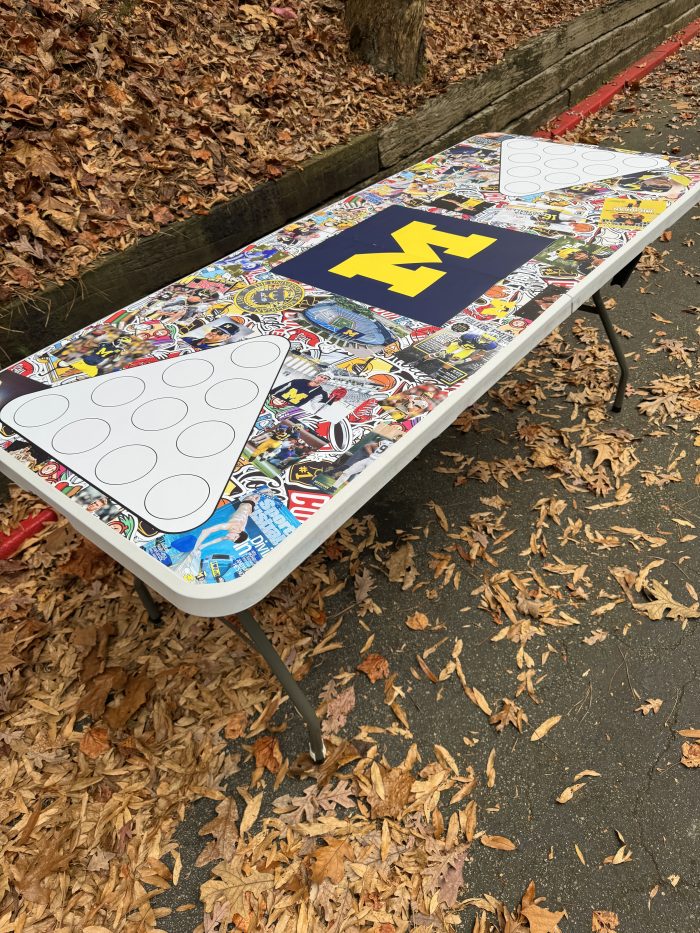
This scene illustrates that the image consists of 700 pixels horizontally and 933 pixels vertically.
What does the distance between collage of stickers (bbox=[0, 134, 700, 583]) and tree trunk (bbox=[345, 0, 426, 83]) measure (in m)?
2.53

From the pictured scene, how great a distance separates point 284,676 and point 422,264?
5.69 feet

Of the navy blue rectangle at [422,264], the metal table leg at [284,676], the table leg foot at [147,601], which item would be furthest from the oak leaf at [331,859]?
the navy blue rectangle at [422,264]

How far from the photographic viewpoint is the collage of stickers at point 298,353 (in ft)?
5.07

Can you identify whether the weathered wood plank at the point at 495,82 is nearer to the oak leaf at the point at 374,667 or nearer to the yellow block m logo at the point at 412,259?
the yellow block m logo at the point at 412,259

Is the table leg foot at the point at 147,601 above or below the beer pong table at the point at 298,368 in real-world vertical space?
below

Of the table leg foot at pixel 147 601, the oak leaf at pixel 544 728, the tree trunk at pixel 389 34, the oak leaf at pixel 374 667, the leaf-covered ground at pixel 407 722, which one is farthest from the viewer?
the tree trunk at pixel 389 34

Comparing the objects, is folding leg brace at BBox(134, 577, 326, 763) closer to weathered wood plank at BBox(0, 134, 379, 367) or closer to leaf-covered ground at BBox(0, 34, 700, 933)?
leaf-covered ground at BBox(0, 34, 700, 933)

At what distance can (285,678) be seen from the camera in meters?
1.76

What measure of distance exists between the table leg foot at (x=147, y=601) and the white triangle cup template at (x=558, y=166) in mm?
2587

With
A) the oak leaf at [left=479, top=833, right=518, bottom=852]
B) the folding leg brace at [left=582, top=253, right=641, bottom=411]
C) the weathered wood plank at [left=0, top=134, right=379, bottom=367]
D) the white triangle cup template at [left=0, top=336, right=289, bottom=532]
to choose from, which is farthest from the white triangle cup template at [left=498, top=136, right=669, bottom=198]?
the oak leaf at [left=479, top=833, right=518, bottom=852]

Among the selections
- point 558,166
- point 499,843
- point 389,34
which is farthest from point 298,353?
point 389,34

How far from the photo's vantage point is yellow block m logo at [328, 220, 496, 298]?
2379mm

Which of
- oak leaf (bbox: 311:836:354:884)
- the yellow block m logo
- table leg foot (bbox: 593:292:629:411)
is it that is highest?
the yellow block m logo

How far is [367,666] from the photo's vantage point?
2.38 metres
